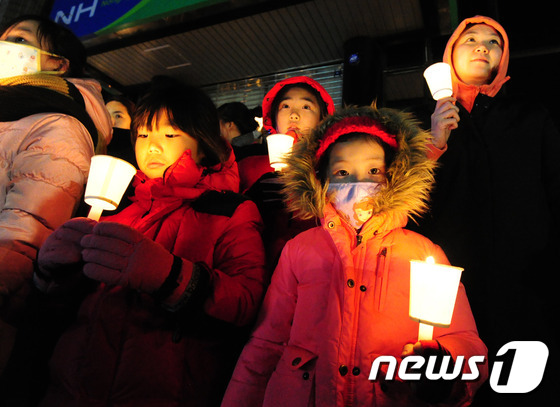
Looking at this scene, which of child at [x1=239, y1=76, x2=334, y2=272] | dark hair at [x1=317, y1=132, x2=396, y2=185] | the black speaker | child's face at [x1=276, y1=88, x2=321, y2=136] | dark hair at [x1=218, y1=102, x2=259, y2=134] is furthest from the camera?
the black speaker

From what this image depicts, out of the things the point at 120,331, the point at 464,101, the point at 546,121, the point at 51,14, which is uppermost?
the point at 51,14

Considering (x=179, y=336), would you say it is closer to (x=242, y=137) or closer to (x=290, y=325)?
(x=290, y=325)

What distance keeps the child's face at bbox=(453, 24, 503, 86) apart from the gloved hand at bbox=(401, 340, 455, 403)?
2216mm

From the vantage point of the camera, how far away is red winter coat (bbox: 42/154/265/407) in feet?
5.39

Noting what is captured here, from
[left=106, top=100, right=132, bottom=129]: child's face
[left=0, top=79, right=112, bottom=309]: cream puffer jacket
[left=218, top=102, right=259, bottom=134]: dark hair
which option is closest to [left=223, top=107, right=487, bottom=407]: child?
[left=0, top=79, right=112, bottom=309]: cream puffer jacket

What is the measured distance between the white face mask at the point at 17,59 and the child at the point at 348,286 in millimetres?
2078

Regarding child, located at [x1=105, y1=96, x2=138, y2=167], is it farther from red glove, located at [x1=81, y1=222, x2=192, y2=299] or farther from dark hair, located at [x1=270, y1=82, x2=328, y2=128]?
red glove, located at [x1=81, y1=222, x2=192, y2=299]

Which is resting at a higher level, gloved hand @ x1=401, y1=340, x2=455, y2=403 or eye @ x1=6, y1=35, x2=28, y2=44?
eye @ x1=6, y1=35, x2=28, y2=44

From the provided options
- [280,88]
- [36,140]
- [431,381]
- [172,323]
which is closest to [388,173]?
[431,381]

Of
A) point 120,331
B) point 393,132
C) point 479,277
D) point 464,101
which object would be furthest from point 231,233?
point 464,101

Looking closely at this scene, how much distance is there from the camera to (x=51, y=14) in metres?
6.25

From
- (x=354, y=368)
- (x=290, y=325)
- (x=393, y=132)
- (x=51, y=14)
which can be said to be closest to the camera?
(x=354, y=368)

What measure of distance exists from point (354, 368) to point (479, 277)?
1056mm

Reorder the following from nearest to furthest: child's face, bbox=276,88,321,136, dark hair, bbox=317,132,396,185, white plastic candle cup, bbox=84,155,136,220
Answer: white plastic candle cup, bbox=84,155,136,220
dark hair, bbox=317,132,396,185
child's face, bbox=276,88,321,136
